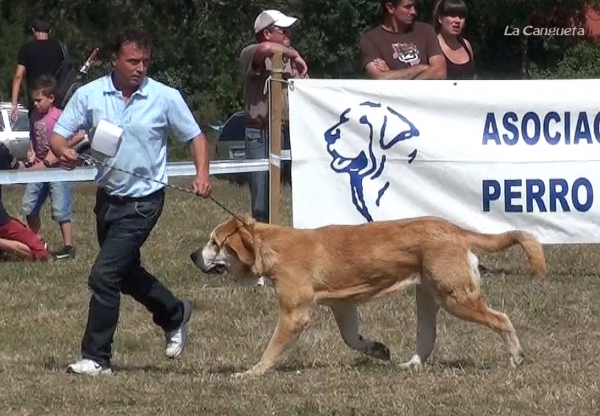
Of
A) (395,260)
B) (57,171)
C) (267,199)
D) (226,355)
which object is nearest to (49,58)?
(57,171)

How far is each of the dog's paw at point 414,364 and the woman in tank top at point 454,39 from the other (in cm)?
370

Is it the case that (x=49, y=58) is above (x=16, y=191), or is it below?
above

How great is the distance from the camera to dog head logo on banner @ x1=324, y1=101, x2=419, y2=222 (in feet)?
31.1

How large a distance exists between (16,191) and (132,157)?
43.5 feet

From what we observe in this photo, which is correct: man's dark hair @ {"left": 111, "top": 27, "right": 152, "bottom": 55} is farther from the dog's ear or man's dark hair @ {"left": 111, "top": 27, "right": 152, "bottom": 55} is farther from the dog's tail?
the dog's tail

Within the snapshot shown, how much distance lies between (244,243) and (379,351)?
951 mm

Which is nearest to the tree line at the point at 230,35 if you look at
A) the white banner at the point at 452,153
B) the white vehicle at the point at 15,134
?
the white vehicle at the point at 15,134

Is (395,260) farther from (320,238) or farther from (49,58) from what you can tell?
(49,58)

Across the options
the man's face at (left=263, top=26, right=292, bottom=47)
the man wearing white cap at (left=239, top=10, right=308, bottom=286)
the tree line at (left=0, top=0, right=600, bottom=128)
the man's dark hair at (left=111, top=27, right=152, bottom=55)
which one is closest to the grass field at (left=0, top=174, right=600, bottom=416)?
the man wearing white cap at (left=239, top=10, right=308, bottom=286)

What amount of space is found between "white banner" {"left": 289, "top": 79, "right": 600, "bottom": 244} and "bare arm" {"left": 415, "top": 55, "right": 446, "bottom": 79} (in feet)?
1.04

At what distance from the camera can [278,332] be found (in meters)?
6.67

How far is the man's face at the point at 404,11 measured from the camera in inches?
384

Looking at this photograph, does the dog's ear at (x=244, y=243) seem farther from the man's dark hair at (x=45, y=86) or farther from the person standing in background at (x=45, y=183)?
the man's dark hair at (x=45, y=86)

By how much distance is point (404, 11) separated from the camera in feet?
32.0
